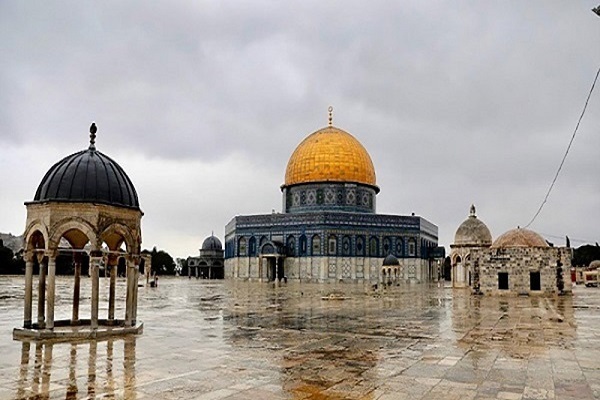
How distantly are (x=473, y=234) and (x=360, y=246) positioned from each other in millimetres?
12489

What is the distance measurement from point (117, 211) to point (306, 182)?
4797 cm

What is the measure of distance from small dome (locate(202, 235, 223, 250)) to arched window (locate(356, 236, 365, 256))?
29.5 meters

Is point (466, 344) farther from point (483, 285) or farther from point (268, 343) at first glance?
point (483, 285)

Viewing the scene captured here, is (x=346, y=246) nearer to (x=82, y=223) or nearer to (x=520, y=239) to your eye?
(x=520, y=239)

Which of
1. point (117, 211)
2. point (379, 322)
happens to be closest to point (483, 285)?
point (379, 322)

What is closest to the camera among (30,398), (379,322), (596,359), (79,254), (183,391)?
(30,398)

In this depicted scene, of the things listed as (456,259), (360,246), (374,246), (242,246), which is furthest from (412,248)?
(242,246)

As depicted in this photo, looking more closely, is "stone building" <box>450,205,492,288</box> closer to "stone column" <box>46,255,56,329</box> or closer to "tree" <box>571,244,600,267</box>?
"stone column" <box>46,255,56,329</box>

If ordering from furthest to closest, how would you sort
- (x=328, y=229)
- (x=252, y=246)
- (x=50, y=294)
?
(x=252, y=246) → (x=328, y=229) → (x=50, y=294)

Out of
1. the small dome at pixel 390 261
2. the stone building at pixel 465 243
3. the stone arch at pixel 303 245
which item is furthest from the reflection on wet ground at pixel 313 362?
the stone arch at pixel 303 245

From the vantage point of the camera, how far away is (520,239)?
3512 cm

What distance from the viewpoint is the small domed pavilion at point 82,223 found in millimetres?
11484

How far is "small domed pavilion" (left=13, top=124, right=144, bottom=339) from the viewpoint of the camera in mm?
→ 11484

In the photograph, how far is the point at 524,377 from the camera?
7.70 meters
